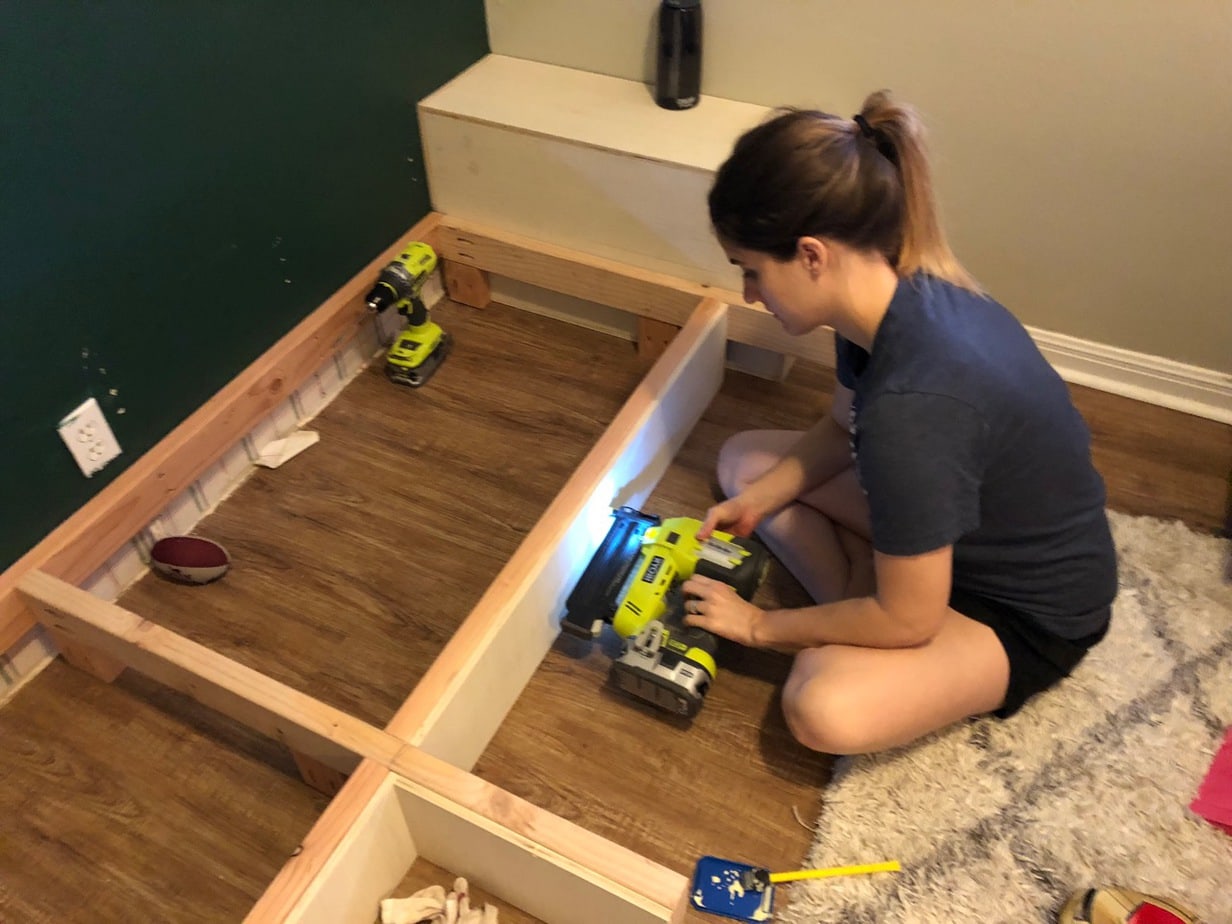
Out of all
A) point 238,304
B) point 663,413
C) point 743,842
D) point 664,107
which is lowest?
point 743,842

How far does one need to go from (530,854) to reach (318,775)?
15.1 inches

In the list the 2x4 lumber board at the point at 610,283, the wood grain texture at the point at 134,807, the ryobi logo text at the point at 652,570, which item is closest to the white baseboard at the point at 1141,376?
the 2x4 lumber board at the point at 610,283

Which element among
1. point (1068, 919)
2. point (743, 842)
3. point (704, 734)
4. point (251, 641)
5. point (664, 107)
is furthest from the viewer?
point (664, 107)

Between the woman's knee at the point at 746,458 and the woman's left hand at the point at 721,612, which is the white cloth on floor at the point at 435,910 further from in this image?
the woman's knee at the point at 746,458

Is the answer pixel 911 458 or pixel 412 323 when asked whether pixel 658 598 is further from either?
pixel 412 323

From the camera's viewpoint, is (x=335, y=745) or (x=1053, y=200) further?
(x=1053, y=200)

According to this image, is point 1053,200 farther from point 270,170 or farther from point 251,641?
point 251,641

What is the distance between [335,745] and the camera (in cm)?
110

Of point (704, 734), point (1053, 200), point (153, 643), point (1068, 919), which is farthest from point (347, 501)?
point (1053, 200)

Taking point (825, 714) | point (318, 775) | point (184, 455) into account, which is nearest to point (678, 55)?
point (184, 455)

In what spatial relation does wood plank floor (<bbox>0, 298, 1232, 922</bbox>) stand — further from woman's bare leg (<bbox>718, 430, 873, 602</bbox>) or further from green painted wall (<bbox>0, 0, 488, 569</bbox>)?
green painted wall (<bbox>0, 0, 488, 569</bbox>)

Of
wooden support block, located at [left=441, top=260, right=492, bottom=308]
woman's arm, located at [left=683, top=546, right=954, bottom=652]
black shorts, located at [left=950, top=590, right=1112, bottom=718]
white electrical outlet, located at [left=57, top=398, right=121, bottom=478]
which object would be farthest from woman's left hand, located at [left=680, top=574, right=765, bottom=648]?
wooden support block, located at [left=441, top=260, right=492, bottom=308]

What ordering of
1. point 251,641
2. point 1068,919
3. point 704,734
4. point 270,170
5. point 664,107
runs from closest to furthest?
point 1068,919 < point 704,734 < point 251,641 < point 270,170 < point 664,107

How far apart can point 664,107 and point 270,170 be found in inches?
30.3
